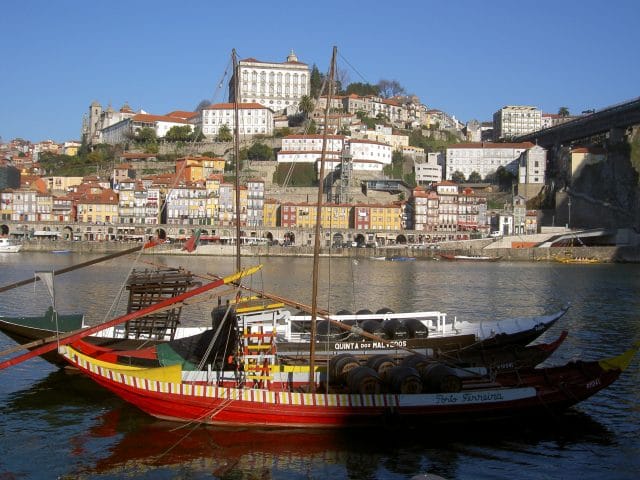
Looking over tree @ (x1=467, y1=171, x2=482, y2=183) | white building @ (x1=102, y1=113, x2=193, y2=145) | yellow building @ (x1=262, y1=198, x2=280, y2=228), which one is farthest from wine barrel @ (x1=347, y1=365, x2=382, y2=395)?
white building @ (x1=102, y1=113, x2=193, y2=145)

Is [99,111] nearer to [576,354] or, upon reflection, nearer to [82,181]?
[82,181]

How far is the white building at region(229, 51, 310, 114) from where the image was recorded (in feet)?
415

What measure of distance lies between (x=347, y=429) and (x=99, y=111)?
131711mm

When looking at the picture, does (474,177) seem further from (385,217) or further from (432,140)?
(385,217)

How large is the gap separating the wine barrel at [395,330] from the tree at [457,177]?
95753 millimetres

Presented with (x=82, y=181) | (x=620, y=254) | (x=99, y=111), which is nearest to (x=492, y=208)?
(x=620, y=254)

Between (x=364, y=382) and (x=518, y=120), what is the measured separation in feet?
449

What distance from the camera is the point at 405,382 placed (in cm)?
1484

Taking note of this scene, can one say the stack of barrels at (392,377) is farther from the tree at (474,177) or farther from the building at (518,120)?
the building at (518,120)

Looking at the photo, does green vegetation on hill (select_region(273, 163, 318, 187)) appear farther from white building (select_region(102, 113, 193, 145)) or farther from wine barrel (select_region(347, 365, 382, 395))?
wine barrel (select_region(347, 365, 382, 395))

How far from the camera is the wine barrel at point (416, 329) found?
752 inches

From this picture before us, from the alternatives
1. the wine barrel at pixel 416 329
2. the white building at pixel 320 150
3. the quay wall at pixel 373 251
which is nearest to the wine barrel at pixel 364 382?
the wine barrel at pixel 416 329

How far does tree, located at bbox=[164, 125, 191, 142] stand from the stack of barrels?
103 m

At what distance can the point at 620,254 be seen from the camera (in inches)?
3076
